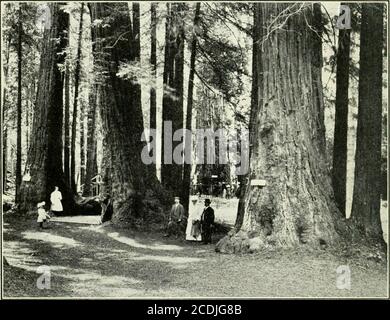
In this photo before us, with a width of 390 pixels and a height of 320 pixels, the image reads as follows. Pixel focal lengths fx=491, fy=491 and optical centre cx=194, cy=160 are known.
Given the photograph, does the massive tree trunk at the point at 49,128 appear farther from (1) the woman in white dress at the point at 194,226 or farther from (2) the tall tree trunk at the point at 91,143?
(1) the woman in white dress at the point at 194,226

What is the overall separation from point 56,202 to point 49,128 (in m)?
1.99

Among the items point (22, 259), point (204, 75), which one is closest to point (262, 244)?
point (22, 259)

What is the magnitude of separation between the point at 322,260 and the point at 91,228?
5228 mm

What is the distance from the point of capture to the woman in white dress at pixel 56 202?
1099 cm

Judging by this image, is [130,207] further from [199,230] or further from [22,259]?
[22,259]

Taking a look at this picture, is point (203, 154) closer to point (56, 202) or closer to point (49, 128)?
point (56, 202)

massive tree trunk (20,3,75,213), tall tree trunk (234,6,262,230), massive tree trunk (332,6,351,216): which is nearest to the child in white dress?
massive tree trunk (20,3,75,213)

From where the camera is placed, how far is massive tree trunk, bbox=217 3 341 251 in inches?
350

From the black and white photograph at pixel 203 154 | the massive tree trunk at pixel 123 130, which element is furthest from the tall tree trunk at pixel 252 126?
the massive tree trunk at pixel 123 130

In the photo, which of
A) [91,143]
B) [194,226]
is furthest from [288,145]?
[91,143]

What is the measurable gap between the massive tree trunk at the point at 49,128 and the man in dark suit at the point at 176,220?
2.32 metres

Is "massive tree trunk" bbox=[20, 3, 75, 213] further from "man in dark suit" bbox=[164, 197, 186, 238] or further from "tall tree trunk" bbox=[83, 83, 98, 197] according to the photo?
"man in dark suit" bbox=[164, 197, 186, 238]
